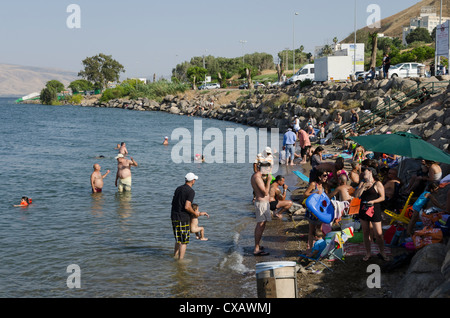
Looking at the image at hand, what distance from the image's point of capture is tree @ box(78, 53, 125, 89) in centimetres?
15288

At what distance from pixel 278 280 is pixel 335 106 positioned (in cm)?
2742

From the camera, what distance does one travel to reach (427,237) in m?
7.50

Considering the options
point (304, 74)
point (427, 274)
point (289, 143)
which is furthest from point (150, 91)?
point (427, 274)

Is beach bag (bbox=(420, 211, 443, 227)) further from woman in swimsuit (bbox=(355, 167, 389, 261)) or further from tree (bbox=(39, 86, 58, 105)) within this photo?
tree (bbox=(39, 86, 58, 105))

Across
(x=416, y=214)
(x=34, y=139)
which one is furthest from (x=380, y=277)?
(x=34, y=139)

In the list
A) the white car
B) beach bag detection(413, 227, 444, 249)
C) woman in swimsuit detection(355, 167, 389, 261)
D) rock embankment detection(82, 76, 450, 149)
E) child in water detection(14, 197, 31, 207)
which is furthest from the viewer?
the white car

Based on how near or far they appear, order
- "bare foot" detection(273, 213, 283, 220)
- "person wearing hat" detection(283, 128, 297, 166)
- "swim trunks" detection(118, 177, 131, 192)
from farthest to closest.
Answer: "person wearing hat" detection(283, 128, 297, 166), "swim trunks" detection(118, 177, 131, 192), "bare foot" detection(273, 213, 283, 220)

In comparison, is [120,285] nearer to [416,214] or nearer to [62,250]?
[62,250]

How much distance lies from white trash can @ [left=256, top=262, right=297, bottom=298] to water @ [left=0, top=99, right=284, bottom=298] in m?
1.66

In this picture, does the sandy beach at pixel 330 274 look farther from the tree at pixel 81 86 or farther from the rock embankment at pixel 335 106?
the tree at pixel 81 86

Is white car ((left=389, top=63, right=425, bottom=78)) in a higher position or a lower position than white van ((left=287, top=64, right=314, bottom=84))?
lower

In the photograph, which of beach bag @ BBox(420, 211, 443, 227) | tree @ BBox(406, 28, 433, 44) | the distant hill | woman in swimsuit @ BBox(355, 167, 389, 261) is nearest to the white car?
beach bag @ BBox(420, 211, 443, 227)

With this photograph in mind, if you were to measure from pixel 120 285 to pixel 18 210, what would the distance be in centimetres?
781
